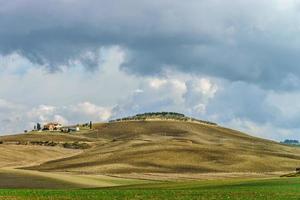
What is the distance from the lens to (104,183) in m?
92.4

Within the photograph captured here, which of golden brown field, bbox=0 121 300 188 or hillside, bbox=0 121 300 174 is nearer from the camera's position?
golden brown field, bbox=0 121 300 188

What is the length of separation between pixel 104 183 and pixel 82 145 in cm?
9600

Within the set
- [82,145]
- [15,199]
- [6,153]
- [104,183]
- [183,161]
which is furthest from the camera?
[82,145]

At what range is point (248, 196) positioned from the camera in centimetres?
5116

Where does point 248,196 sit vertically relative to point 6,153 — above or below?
below

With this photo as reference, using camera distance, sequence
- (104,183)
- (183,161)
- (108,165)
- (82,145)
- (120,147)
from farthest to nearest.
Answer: (82,145) < (120,147) < (183,161) < (108,165) < (104,183)

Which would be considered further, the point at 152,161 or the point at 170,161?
the point at 170,161

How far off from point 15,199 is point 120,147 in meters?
121

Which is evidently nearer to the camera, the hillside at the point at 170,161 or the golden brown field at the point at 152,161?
the golden brown field at the point at 152,161

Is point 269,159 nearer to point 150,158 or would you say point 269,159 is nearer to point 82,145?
point 150,158

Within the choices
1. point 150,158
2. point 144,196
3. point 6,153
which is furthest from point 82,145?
point 144,196

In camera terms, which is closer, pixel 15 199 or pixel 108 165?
pixel 15 199

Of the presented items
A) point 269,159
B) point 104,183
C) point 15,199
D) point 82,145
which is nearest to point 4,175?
point 104,183

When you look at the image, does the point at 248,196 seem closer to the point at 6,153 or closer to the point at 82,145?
the point at 6,153
